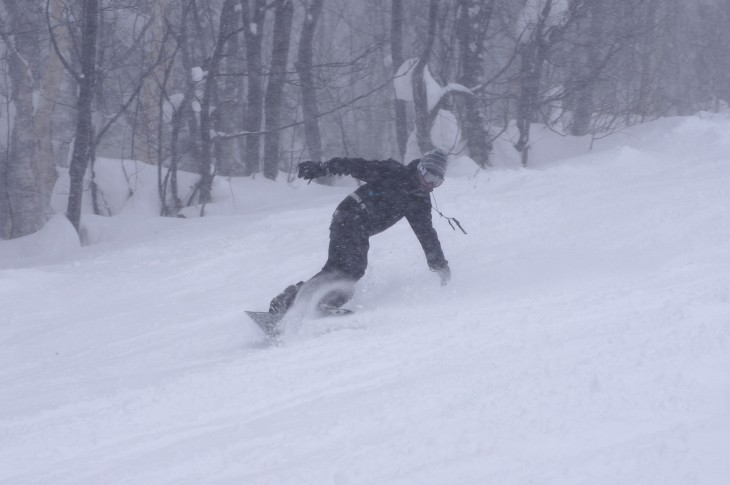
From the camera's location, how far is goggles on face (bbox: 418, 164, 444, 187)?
6113mm

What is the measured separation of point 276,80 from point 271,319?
987 centimetres

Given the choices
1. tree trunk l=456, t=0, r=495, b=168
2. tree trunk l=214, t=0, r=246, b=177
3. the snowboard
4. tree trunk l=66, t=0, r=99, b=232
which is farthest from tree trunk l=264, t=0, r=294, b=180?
the snowboard

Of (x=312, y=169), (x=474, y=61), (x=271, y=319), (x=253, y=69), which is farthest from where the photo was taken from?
(x=474, y=61)

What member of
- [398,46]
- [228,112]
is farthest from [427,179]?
[398,46]

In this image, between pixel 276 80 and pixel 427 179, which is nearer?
pixel 427 179

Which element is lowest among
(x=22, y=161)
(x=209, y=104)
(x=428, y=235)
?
(x=428, y=235)

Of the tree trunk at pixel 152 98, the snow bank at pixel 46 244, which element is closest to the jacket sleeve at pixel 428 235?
the snow bank at pixel 46 244

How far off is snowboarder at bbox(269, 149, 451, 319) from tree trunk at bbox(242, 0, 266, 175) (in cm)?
855

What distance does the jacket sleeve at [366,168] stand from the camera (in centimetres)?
629

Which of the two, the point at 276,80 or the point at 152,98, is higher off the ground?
the point at 276,80

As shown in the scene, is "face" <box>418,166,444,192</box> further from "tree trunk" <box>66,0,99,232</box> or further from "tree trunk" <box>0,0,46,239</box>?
"tree trunk" <box>0,0,46,239</box>

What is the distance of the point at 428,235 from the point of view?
631cm

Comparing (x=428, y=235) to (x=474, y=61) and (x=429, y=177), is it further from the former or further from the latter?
(x=474, y=61)

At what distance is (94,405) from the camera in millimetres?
4559
